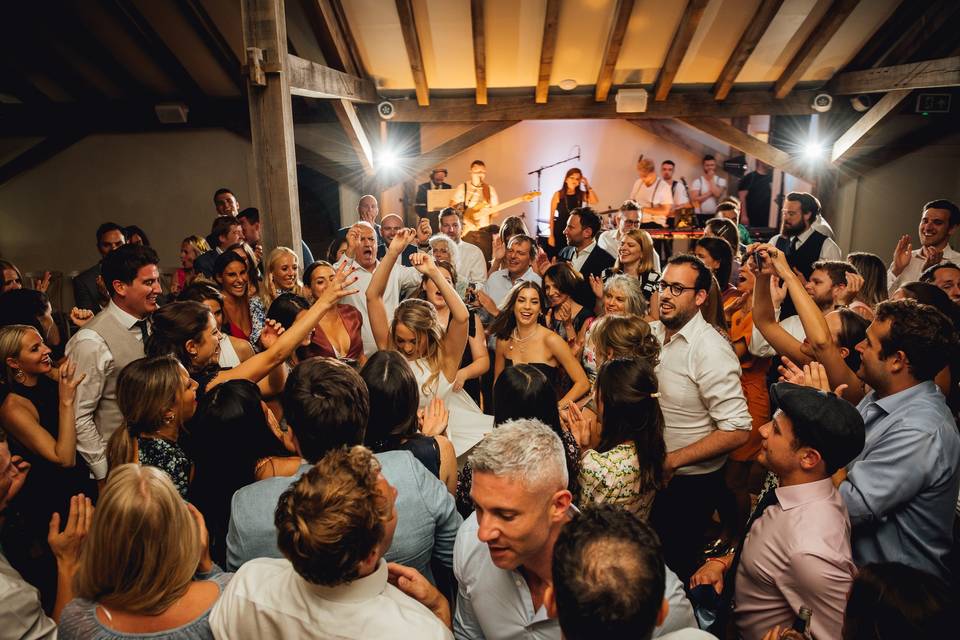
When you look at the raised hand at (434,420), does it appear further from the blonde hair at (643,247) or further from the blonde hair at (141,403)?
→ the blonde hair at (643,247)

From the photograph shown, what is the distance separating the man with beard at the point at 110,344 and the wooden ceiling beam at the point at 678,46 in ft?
19.6

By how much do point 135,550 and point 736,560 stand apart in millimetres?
1650

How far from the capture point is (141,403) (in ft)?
6.37

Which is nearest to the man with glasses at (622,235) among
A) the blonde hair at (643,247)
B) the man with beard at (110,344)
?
the blonde hair at (643,247)

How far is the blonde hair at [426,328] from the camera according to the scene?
2805 millimetres

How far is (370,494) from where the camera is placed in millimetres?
1214

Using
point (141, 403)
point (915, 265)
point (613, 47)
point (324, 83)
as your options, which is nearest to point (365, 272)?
point (141, 403)

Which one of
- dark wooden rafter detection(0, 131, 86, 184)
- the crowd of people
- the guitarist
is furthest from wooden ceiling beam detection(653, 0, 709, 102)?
dark wooden rafter detection(0, 131, 86, 184)

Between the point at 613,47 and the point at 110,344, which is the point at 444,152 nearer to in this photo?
the point at 613,47

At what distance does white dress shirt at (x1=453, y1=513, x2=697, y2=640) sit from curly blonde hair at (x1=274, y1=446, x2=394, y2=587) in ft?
1.17

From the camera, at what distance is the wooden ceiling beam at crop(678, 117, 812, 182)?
8.05 m

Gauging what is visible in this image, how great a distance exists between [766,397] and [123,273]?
3.27 meters

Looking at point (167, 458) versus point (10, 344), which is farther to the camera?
point (10, 344)

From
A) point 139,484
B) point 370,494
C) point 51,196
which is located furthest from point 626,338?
point 51,196
